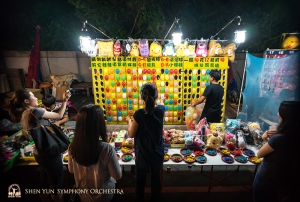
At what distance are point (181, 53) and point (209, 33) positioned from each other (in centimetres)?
724

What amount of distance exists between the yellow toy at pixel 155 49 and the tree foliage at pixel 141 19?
5.16 metres

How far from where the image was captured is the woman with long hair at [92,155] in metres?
1.99

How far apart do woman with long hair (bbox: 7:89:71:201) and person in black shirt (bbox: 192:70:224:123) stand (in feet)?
11.7

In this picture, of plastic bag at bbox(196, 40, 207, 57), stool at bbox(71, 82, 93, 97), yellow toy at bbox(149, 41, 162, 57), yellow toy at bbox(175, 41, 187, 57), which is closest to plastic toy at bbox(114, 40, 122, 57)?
yellow toy at bbox(149, 41, 162, 57)

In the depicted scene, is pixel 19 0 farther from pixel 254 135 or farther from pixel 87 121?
pixel 254 135

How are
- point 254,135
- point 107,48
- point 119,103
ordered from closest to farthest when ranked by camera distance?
point 254,135 < point 107,48 < point 119,103

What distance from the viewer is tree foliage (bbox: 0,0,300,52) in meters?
10.0

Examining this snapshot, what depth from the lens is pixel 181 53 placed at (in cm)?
555

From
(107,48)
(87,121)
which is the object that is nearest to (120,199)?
(87,121)

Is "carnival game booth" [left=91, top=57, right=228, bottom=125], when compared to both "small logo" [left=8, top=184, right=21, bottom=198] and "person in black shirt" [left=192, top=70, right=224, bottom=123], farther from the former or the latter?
"small logo" [left=8, top=184, right=21, bottom=198]

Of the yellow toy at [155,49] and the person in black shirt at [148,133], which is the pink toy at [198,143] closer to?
the person in black shirt at [148,133]

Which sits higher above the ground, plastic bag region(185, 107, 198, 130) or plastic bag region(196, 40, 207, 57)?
plastic bag region(196, 40, 207, 57)

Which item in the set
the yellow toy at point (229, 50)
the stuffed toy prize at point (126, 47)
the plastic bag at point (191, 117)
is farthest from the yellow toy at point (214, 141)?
the stuffed toy prize at point (126, 47)

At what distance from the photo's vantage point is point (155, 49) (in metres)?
5.49
